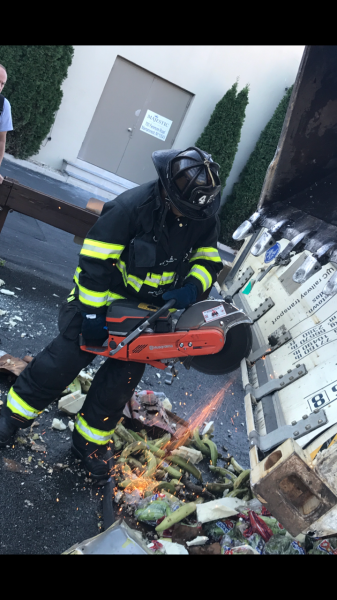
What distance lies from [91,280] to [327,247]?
1.37 metres

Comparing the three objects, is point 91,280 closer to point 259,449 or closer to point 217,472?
point 259,449

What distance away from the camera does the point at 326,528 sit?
2.13 metres

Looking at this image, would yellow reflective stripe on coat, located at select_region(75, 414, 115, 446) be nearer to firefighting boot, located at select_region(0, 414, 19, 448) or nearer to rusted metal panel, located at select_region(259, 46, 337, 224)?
firefighting boot, located at select_region(0, 414, 19, 448)

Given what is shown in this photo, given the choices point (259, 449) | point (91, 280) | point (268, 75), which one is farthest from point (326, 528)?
point (268, 75)

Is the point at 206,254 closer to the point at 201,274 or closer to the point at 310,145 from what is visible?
the point at 201,274

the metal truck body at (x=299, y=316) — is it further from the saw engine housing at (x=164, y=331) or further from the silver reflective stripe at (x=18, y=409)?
the silver reflective stripe at (x=18, y=409)

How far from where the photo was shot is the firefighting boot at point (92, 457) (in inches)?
113

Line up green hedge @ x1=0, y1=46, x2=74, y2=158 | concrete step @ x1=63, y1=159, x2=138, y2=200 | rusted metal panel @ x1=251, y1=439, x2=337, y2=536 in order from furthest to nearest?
concrete step @ x1=63, y1=159, x2=138, y2=200
green hedge @ x1=0, y1=46, x2=74, y2=158
rusted metal panel @ x1=251, y1=439, x2=337, y2=536

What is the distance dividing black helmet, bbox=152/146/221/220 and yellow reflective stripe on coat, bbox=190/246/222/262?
398 mm

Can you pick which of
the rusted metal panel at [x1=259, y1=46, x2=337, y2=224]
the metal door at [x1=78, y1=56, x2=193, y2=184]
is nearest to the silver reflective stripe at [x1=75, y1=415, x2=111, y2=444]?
the rusted metal panel at [x1=259, y1=46, x2=337, y2=224]

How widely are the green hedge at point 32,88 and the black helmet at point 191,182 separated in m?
8.23

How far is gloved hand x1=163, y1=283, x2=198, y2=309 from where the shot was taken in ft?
9.06

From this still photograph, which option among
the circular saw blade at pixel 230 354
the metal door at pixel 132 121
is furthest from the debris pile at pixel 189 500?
the metal door at pixel 132 121
